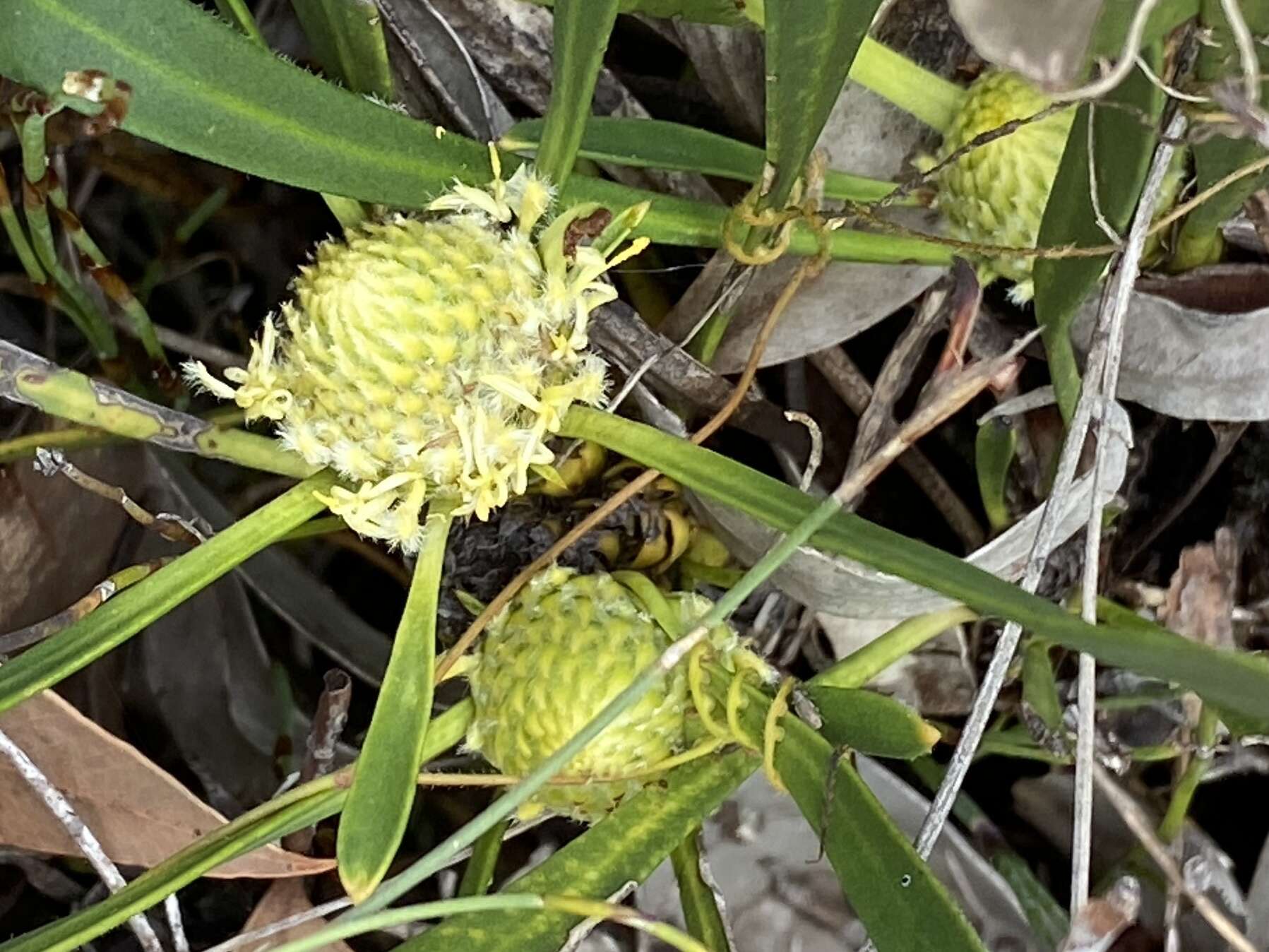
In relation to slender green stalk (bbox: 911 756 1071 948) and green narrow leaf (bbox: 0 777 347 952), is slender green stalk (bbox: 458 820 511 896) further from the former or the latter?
slender green stalk (bbox: 911 756 1071 948)

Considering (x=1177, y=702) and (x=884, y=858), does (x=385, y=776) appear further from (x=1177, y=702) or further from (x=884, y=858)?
(x=1177, y=702)

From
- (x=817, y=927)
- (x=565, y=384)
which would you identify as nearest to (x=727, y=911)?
(x=817, y=927)

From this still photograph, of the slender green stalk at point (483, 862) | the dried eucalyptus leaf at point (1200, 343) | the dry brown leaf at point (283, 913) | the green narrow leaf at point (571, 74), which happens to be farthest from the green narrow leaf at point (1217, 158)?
the dry brown leaf at point (283, 913)

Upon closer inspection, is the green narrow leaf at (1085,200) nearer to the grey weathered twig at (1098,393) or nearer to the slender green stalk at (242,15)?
the grey weathered twig at (1098,393)

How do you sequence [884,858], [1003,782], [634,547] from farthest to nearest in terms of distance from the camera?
[1003,782], [634,547], [884,858]

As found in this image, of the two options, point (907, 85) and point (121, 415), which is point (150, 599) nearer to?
point (121, 415)
